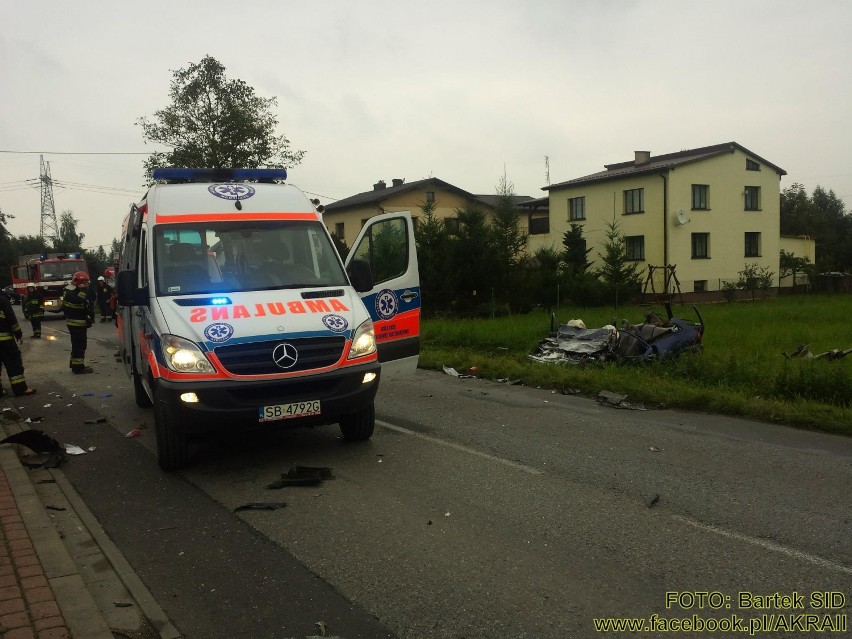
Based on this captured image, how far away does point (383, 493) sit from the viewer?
5.71m

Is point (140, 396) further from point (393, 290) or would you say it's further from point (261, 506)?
point (261, 506)

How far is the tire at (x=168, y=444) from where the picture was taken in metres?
6.30

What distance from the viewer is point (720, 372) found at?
33.9ft

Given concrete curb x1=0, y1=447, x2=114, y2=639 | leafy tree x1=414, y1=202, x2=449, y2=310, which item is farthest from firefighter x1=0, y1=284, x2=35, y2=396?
leafy tree x1=414, y1=202, x2=449, y2=310

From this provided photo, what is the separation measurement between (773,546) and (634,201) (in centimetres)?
3555

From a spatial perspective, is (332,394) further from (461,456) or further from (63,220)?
(63,220)

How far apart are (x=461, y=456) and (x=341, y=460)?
112cm

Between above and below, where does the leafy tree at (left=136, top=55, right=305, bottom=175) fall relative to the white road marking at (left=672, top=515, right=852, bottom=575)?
above

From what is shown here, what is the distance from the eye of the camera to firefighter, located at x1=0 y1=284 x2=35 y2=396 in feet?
35.9

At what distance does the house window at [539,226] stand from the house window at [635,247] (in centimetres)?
853

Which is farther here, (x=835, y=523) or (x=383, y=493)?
(x=383, y=493)

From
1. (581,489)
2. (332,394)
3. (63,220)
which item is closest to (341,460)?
(332,394)

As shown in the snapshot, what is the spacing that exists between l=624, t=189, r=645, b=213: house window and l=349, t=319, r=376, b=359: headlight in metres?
33.3

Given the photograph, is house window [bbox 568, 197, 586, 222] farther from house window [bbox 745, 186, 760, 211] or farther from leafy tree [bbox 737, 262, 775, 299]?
leafy tree [bbox 737, 262, 775, 299]
